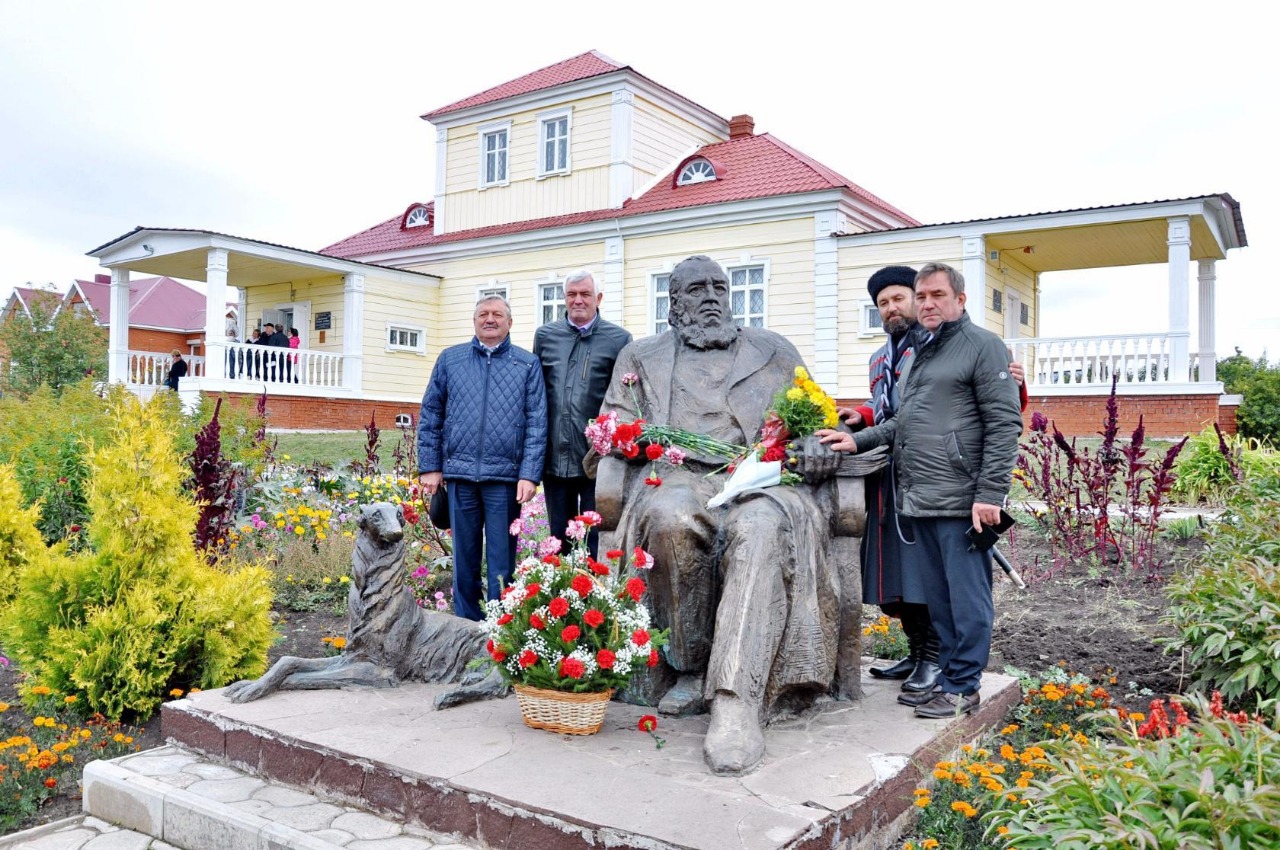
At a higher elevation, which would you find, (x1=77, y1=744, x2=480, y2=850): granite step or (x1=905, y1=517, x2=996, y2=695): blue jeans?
(x1=905, y1=517, x2=996, y2=695): blue jeans

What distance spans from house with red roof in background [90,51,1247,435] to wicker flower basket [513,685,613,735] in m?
12.8

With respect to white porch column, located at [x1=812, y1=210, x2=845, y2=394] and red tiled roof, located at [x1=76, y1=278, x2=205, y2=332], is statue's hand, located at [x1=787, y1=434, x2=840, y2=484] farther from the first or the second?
red tiled roof, located at [x1=76, y1=278, x2=205, y2=332]

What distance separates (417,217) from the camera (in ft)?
74.7

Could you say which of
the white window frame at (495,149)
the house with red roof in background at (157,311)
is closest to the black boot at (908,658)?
the white window frame at (495,149)

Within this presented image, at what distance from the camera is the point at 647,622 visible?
3461 mm

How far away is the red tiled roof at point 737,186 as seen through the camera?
1716 centimetres

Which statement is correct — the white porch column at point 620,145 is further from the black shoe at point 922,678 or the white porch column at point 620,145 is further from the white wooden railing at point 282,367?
the black shoe at point 922,678

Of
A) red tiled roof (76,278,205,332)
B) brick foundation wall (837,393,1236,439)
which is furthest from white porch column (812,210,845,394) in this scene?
red tiled roof (76,278,205,332)

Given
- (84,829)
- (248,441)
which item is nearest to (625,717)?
(84,829)

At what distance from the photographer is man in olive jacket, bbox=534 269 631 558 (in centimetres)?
486

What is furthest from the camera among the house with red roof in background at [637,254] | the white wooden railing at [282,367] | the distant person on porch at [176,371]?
the white wooden railing at [282,367]

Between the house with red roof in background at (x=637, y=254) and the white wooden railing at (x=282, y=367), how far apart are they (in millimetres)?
74

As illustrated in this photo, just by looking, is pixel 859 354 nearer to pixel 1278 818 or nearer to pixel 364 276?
pixel 364 276

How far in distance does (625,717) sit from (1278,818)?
2.23 m
